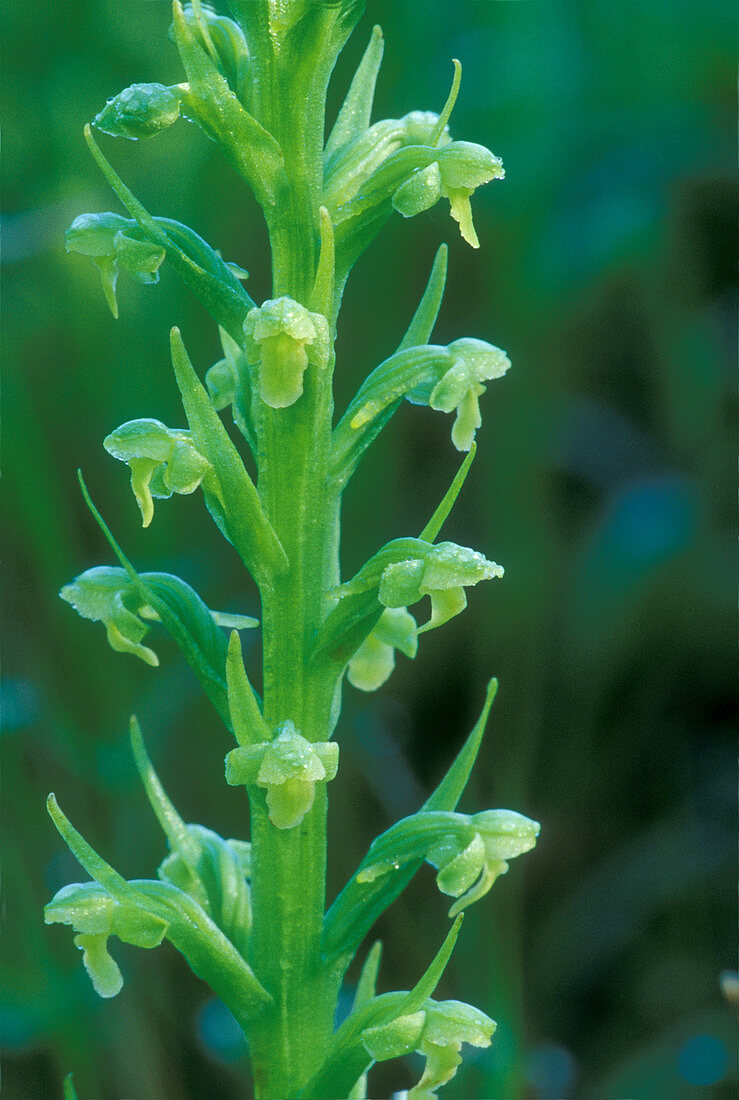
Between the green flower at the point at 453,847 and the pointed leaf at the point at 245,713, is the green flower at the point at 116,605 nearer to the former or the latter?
the pointed leaf at the point at 245,713

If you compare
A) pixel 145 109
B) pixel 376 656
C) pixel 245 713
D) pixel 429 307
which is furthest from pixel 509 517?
pixel 145 109

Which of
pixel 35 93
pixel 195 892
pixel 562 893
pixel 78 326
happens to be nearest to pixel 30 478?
pixel 78 326

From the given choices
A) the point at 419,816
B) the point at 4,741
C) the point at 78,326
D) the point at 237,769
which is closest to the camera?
the point at 237,769

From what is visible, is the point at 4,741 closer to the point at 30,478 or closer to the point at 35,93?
the point at 30,478

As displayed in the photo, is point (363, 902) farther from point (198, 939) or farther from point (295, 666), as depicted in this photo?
point (295, 666)

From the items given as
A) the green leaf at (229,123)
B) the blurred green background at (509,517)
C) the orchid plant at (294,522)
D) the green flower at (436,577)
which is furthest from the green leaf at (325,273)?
the blurred green background at (509,517)

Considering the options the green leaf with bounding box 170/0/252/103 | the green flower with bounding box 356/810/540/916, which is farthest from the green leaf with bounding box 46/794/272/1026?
the green leaf with bounding box 170/0/252/103
